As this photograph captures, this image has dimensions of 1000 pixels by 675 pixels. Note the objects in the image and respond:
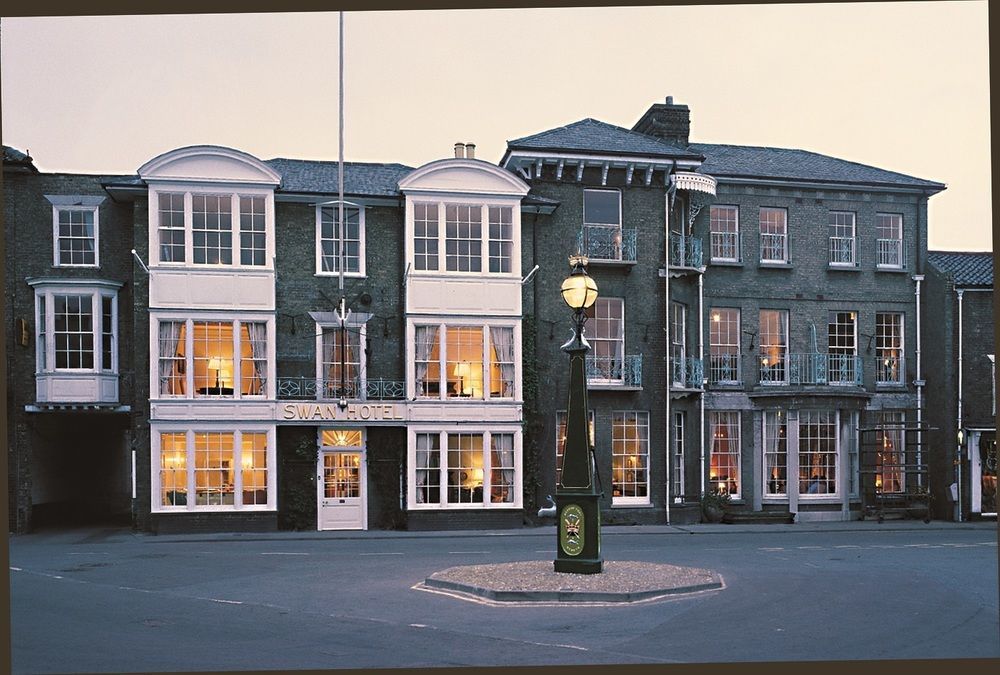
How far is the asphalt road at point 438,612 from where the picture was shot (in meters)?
10.4

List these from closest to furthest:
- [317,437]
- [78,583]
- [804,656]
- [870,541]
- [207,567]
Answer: [804,656]
[78,583]
[207,567]
[870,541]
[317,437]

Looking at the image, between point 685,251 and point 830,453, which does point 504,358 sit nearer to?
point 685,251

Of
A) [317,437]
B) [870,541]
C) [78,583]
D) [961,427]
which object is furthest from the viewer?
[961,427]

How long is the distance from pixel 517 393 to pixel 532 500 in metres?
2.98

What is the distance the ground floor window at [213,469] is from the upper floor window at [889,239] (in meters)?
19.4

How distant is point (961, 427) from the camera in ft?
95.3

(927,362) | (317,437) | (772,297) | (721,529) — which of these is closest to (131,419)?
(317,437)

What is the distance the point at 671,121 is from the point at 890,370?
1039cm

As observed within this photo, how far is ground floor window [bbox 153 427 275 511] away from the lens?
24.5m

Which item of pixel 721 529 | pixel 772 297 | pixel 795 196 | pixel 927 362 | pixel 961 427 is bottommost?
pixel 721 529

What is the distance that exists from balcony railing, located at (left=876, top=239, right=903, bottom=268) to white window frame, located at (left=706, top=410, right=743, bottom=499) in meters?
6.89

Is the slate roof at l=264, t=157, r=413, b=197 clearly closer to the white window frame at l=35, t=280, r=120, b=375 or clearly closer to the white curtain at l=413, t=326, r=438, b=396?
the white curtain at l=413, t=326, r=438, b=396

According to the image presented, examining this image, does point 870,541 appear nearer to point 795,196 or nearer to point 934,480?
point 934,480

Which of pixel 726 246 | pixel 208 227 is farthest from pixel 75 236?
pixel 726 246
